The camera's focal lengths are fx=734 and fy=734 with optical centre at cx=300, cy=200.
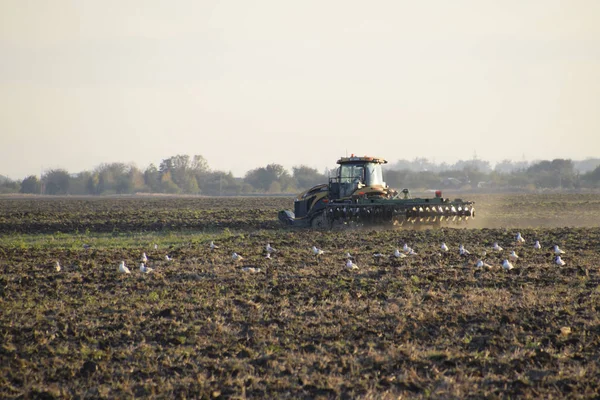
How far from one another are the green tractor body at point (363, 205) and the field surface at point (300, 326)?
307 inches

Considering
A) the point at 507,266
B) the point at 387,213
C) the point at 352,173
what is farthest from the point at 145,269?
the point at 352,173

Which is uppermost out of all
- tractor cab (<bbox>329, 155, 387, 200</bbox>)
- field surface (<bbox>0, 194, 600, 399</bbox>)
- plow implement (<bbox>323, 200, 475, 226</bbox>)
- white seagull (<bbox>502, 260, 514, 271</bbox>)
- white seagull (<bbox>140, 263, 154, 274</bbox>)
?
tractor cab (<bbox>329, 155, 387, 200</bbox>)

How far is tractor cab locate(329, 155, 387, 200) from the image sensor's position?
28.9 meters

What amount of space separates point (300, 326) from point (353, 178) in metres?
18.8

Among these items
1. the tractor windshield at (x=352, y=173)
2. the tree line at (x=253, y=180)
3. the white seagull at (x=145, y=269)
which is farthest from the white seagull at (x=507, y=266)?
the tree line at (x=253, y=180)

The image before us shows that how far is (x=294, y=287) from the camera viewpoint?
1410cm

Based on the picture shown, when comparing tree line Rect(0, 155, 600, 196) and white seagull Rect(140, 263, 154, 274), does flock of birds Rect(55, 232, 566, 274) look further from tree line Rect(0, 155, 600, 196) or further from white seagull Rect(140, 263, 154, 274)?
tree line Rect(0, 155, 600, 196)

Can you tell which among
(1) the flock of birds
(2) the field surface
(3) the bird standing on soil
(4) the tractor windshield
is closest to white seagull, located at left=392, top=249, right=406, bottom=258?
(1) the flock of birds

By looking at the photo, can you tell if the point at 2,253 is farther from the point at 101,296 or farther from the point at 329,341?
the point at 329,341

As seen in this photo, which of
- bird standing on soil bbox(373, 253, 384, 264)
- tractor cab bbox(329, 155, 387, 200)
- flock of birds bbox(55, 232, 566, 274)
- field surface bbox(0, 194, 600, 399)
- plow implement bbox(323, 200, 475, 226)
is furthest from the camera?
tractor cab bbox(329, 155, 387, 200)

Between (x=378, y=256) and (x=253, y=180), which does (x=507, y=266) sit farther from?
(x=253, y=180)

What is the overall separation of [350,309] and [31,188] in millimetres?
134173

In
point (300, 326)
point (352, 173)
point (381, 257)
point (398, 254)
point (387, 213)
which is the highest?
point (352, 173)

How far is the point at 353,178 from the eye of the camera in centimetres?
2917
